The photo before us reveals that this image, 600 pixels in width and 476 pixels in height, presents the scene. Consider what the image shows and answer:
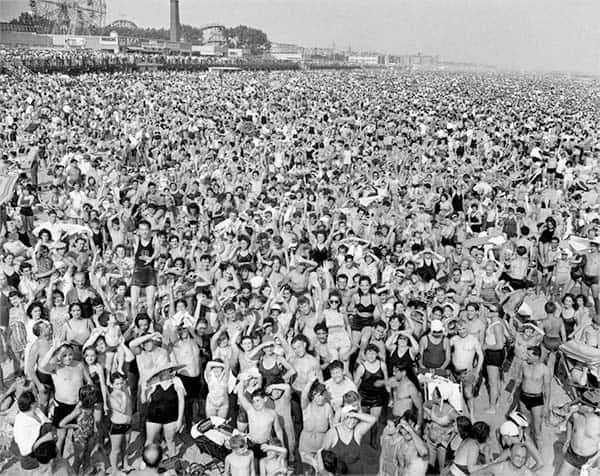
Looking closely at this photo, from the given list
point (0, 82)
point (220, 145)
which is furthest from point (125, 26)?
point (220, 145)

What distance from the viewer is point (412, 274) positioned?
19.9 ft

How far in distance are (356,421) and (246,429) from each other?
733 mm

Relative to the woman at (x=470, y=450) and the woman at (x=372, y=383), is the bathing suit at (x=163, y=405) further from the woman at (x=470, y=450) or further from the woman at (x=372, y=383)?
the woman at (x=470, y=450)

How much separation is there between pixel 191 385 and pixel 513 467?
94.9 inches

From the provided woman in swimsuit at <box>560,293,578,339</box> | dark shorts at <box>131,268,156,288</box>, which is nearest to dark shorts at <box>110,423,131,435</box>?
dark shorts at <box>131,268,156,288</box>

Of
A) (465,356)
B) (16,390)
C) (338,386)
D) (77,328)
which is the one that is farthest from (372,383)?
(16,390)

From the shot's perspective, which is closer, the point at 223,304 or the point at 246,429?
the point at 246,429

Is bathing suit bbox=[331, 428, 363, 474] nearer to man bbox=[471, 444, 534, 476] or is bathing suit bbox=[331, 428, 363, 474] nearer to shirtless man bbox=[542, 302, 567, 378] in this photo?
man bbox=[471, 444, 534, 476]

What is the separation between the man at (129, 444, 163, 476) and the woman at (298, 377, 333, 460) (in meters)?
1.02

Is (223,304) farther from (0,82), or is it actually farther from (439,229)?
(0,82)

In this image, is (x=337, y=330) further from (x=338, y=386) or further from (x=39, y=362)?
(x=39, y=362)

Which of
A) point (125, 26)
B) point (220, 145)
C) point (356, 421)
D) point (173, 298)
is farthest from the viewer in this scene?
point (125, 26)

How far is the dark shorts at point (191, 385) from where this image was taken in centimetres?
466

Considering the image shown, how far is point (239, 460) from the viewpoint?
3.66m
